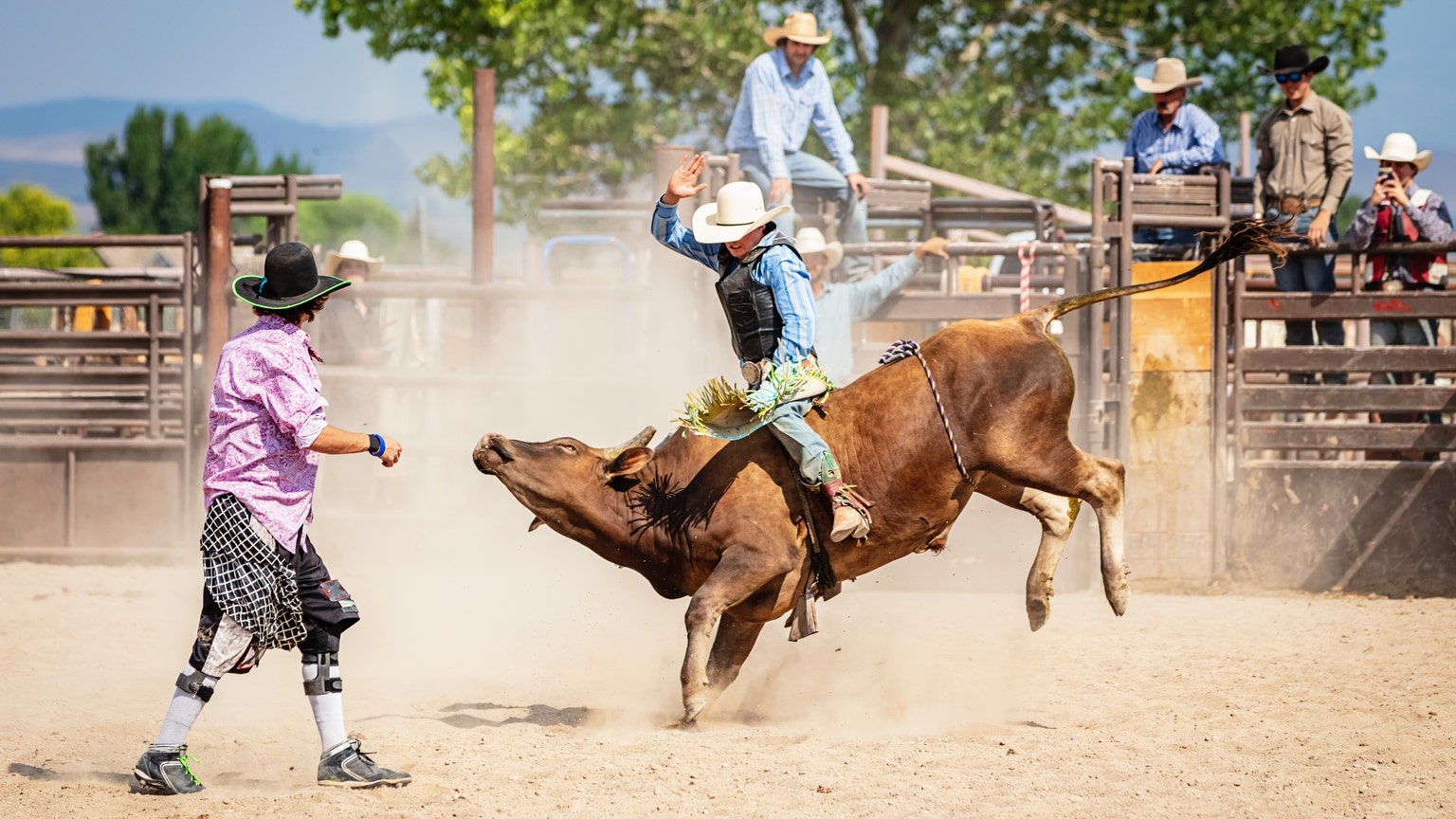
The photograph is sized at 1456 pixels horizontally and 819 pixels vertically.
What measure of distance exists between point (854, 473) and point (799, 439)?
0.34 meters

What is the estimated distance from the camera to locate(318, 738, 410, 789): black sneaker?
486 cm

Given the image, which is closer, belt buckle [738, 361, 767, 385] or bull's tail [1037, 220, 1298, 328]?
belt buckle [738, 361, 767, 385]

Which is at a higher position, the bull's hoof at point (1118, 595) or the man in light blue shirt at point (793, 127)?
the man in light blue shirt at point (793, 127)

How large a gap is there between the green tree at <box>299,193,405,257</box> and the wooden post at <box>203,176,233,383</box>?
65543mm

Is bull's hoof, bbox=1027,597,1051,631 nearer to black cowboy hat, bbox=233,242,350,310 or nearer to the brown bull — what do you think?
the brown bull

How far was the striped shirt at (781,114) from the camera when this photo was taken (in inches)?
366

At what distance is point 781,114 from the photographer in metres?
9.47

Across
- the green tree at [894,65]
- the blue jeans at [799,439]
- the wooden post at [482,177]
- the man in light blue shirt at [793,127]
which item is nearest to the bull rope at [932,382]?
the blue jeans at [799,439]

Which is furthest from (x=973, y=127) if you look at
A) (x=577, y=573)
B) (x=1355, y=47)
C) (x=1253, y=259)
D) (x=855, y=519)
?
(x=855, y=519)

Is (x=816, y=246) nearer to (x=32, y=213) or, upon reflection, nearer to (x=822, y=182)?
(x=822, y=182)

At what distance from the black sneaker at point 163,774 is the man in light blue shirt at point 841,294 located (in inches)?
175

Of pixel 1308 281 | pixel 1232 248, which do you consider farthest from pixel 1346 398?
pixel 1232 248

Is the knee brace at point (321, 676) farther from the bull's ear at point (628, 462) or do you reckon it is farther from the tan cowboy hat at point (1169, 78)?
the tan cowboy hat at point (1169, 78)

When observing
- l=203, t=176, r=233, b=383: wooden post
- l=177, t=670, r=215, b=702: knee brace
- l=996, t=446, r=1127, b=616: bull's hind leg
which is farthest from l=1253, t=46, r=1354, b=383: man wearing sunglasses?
l=177, t=670, r=215, b=702: knee brace
